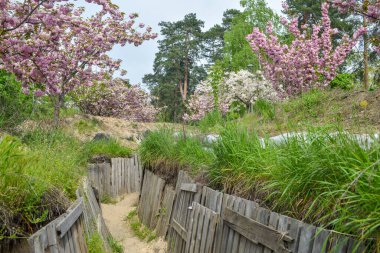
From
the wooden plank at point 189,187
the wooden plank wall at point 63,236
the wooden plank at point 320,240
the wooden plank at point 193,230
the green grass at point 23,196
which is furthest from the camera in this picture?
the wooden plank at point 189,187

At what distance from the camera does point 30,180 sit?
3916mm

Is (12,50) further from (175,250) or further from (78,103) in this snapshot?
(78,103)

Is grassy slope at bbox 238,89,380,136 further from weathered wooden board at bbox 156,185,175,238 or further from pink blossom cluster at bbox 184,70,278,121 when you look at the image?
pink blossom cluster at bbox 184,70,278,121

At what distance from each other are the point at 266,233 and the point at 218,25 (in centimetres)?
4218

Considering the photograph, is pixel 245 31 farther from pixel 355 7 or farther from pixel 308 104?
pixel 355 7

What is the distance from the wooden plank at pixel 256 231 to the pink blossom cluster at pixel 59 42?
392 cm

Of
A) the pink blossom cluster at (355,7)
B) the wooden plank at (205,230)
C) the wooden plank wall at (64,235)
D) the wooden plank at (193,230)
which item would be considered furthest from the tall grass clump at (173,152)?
the pink blossom cluster at (355,7)

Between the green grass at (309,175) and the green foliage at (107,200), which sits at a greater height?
the green grass at (309,175)

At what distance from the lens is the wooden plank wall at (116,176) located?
12500 mm

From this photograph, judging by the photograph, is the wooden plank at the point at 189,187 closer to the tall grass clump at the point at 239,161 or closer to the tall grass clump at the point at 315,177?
the tall grass clump at the point at 239,161

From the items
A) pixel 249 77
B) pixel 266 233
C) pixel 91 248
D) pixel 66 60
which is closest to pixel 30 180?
pixel 91 248

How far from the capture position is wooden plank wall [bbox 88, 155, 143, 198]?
12.5 metres

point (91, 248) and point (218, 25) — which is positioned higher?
point (218, 25)

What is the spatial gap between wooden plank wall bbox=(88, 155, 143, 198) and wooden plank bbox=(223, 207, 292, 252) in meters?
7.99
